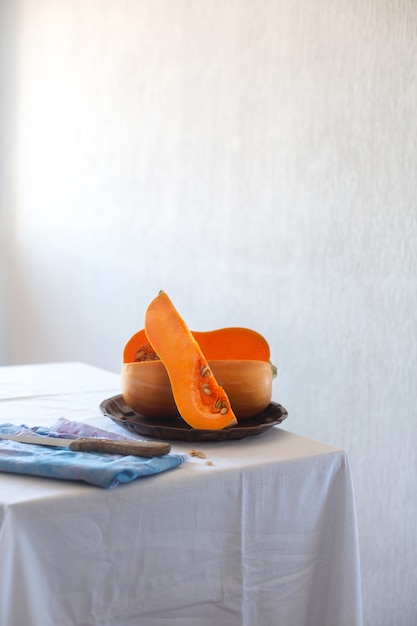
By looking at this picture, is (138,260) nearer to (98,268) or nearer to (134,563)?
(98,268)

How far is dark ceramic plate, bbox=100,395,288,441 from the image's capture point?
1022 mm

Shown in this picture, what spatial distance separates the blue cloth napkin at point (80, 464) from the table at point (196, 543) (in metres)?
0.01

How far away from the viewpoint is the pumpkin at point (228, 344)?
115 centimetres

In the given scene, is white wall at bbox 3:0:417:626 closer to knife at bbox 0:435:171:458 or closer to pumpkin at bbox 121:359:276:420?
pumpkin at bbox 121:359:276:420

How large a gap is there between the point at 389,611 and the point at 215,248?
1.15 m

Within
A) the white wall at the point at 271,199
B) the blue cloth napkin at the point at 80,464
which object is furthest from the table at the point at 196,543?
the white wall at the point at 271,199

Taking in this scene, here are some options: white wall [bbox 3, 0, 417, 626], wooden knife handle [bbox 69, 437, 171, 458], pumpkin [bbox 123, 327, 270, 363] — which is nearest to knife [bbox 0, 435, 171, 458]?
wooden knife handle [bbox 69, 437, 171, 458]

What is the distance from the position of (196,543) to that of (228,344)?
13.1 inches

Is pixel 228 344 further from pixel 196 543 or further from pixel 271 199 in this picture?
pixel 271 199

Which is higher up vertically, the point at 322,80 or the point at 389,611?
the point at 322,80

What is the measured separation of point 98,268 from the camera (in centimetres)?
320

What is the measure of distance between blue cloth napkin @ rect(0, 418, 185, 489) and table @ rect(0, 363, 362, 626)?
0.04 feet

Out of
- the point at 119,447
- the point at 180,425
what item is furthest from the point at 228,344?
the point at 119,447

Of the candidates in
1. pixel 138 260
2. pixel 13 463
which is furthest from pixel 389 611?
pixel 138 260
